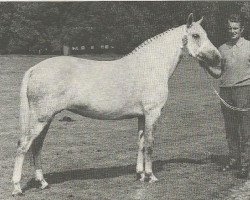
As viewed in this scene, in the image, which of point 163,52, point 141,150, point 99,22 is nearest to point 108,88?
point 163,52

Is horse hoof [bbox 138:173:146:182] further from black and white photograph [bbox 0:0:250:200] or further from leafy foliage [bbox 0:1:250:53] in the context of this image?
leafy foliage [bbox 0:1:250:53]

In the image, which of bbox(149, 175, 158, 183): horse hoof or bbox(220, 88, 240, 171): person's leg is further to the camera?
bbox(220, 88, 240, 171): person's leg

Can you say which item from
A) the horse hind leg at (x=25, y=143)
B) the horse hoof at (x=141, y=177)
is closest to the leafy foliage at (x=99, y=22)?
the horse hoof at (x=141, y=177)

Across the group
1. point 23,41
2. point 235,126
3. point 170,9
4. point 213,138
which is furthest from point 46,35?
point 235,126

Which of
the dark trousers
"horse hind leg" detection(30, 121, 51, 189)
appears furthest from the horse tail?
the dark trousers

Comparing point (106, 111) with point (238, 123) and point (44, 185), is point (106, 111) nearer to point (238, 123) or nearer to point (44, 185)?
point (44, 185)

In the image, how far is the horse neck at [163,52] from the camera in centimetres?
796

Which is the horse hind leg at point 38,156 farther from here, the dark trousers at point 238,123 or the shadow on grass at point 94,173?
the dark trousers at point 238,123

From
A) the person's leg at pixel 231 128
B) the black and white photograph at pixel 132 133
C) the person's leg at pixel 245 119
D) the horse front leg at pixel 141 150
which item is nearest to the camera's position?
the black and white photograph at pixel 132 133

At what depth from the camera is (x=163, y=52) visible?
317 inches

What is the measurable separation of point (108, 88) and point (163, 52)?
120 centimetres

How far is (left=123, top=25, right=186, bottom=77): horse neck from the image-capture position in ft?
26.1

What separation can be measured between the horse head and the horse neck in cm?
12

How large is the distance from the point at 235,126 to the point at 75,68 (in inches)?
122
